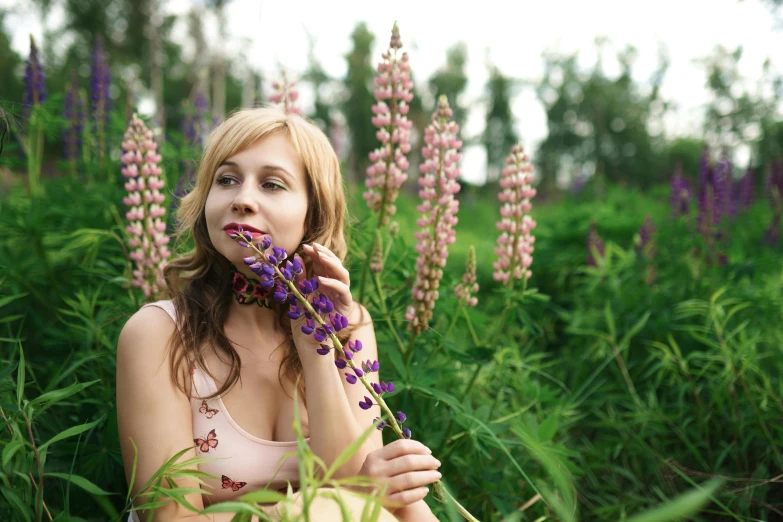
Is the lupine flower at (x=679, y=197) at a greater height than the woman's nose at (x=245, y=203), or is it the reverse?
the woman's nose at (x=245, y=203)

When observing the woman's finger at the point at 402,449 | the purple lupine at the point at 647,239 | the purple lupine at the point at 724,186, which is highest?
the purple lupine at the point at 724,186

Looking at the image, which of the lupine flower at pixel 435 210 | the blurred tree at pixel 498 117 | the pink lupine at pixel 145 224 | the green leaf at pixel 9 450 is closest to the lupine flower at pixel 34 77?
the pink lupine at pixel 145 224

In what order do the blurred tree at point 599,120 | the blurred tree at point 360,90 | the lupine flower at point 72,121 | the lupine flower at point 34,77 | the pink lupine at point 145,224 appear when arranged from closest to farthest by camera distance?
the pink lupine at point 145,224 < the lupine flower at point 34,77 < the lupine flower at point 72,121 < the blurred tree at point 599,120 < the blurred tree at point 360,90

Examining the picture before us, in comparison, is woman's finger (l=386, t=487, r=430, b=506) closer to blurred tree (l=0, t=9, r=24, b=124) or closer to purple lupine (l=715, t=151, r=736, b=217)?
blurred tree (l=0, t=9, r=24, b=124)

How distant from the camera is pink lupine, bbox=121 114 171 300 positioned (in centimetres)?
214

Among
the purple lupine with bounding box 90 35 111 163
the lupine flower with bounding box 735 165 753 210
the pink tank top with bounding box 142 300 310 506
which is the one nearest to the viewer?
the pink tank top with bounding box 142 300 310 506

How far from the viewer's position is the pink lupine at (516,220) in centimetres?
221

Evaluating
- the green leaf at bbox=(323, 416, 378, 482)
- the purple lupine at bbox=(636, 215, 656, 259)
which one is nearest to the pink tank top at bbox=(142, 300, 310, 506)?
the green leaf at bbox=(323, 416, 378, 482)

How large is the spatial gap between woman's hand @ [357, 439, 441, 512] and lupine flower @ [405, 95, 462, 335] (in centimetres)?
70

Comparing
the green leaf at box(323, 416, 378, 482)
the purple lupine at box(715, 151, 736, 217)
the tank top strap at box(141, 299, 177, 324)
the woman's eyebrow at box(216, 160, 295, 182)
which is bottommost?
the tank top strap at box(141, 299, 177, 324)

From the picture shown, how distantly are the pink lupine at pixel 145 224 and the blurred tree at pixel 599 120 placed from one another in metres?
25.4

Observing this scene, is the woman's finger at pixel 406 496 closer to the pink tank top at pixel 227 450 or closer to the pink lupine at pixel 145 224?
the pink tank top at pixel 227 450

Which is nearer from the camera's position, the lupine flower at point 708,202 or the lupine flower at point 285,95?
the lupine flower at point 285,95

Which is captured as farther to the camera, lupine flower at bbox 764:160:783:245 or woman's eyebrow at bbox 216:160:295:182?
lupine flower at bbox 764:160:783:245
